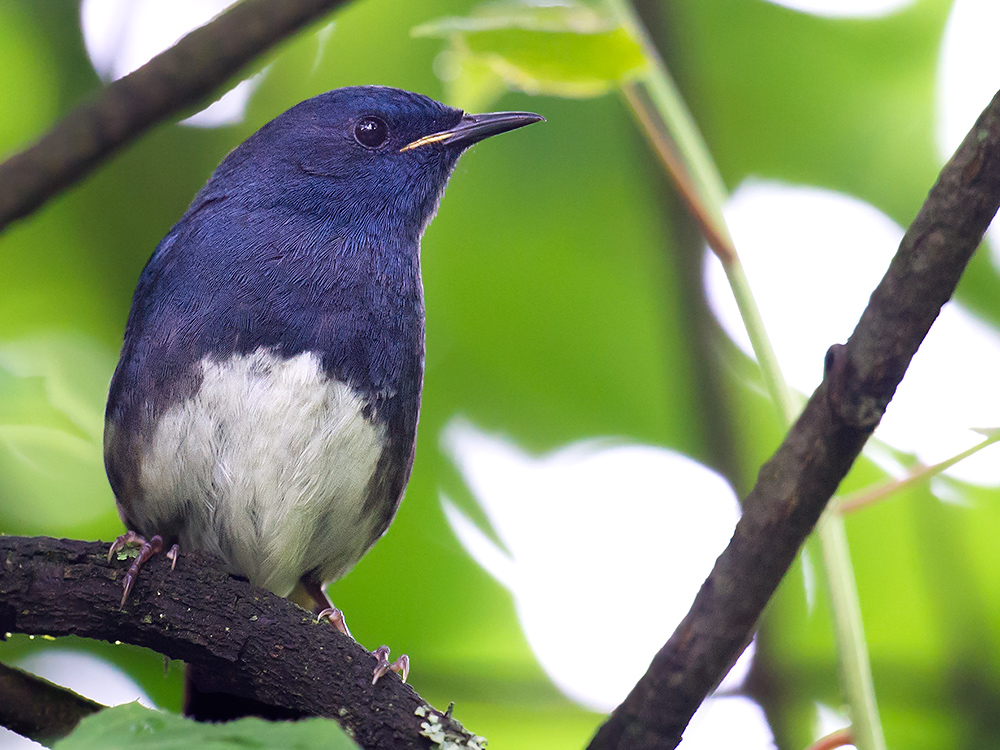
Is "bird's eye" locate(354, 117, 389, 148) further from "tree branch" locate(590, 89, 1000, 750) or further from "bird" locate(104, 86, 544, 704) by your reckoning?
"tree branch" locate(590, 89, 1000, 750)

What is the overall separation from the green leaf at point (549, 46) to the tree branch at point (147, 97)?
40 cm

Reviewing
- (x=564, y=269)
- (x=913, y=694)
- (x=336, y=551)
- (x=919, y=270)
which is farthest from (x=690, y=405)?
(x=919, y=270)

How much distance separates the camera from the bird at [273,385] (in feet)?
9.86

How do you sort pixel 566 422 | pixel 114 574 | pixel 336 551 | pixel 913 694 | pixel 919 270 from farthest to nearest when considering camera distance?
pixel 566 422 < pixel 913 694 < pixel 336 551 < pixel 114 574 < pixel 919 270

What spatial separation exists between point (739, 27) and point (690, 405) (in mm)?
1761

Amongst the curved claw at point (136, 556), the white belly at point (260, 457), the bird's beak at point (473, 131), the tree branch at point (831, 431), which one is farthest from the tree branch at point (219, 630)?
the bird's beak at point (473, 131)

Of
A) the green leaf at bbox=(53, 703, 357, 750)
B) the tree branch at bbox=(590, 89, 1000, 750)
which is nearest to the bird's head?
the tree branch at bbox=(590, 89, 1000, 750)

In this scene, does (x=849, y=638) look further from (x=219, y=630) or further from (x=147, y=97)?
(x=147, y=97)

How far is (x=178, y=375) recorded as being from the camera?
Result: 3.02 metres

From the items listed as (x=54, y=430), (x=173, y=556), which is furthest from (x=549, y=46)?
(x=54, y=430)

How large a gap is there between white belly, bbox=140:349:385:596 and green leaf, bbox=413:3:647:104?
1006mm

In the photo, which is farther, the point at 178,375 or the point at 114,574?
the point at 178,375

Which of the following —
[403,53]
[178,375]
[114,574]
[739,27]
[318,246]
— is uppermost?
[739,27]

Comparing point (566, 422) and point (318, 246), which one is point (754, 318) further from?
point (566, 422)
